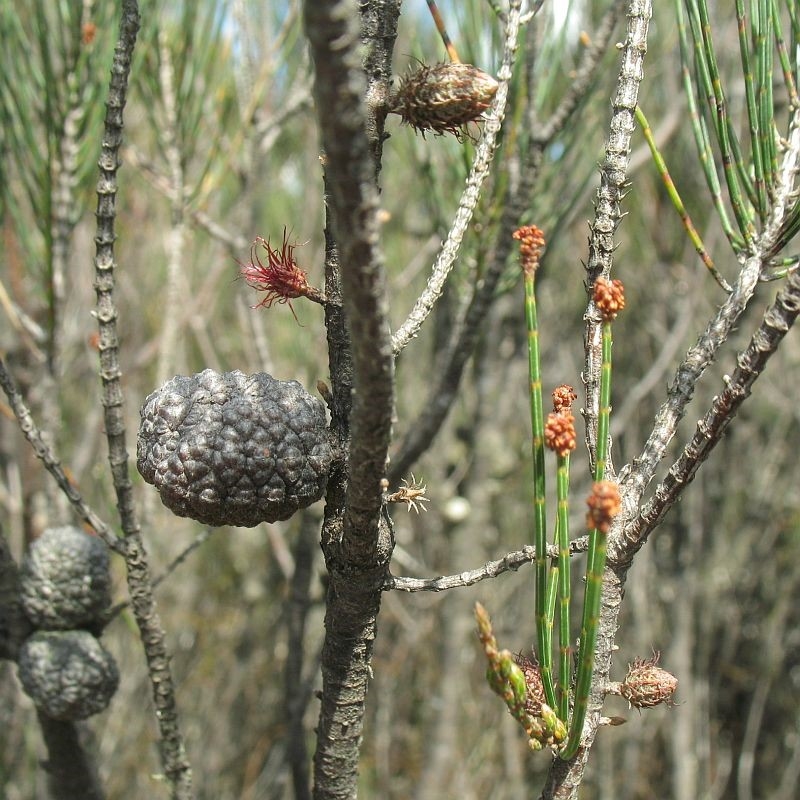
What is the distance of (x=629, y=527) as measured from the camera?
675 millimetres

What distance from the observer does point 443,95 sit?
0.67 m

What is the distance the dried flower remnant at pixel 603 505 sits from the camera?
0.52m

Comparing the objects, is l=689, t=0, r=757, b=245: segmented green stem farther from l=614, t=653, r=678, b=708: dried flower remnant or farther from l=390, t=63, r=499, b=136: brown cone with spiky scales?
l=614, t=653, r=678, b=708: dried flower remnant

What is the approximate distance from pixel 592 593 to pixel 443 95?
0.43 m

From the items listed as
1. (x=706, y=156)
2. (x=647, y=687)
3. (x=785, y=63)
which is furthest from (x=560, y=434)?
(x=785, y=63)

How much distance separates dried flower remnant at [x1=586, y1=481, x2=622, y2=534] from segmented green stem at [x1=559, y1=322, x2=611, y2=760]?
1.0 inches

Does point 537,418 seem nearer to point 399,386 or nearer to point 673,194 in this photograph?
point 673,194

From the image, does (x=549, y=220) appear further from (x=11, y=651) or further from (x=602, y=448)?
(x=11, y=651)

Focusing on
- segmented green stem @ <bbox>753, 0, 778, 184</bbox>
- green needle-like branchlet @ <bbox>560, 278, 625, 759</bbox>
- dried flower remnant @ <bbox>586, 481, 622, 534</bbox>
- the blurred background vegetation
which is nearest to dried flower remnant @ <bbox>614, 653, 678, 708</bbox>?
green needle-like branchlet @ <bbox>560, 278, 625, 759</bbox>

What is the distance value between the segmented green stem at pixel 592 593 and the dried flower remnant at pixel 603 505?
0.08 feet

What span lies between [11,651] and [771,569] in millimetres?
3673

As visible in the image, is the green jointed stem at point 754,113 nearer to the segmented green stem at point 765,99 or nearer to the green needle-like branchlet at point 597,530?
the segmented green stem at point 765,99

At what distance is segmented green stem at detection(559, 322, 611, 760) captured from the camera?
1.85 feet

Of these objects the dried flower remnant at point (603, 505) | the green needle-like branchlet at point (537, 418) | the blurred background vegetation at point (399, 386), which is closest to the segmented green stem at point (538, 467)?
the green needle-like branchlet at point (537, 418)
